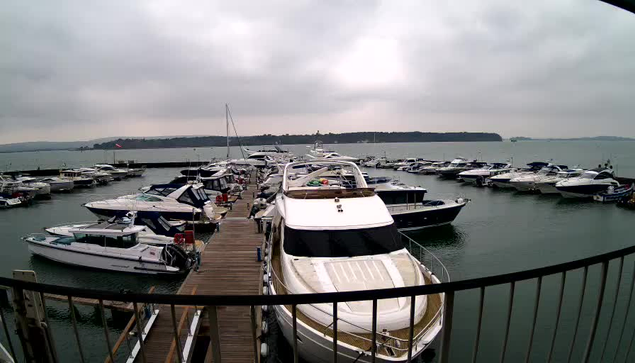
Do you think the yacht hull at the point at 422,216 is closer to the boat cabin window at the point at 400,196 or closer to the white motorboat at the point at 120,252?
the boat cabin window at the point at 400,196

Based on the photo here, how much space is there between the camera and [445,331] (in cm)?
215

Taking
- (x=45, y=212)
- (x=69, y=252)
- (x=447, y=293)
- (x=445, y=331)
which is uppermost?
(x=447, y=293)

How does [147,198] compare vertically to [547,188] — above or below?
above

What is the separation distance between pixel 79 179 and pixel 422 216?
43.6m

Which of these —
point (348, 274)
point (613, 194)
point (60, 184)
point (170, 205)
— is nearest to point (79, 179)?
point (60, 184)

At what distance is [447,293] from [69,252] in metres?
17.1

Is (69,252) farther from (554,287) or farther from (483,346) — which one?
(554,287)

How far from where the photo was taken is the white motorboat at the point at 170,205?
67.3 feet

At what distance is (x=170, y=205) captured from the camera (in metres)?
21.0

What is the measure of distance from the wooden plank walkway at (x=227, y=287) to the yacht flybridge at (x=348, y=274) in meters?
1.11

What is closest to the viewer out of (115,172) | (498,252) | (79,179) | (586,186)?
(498,252)

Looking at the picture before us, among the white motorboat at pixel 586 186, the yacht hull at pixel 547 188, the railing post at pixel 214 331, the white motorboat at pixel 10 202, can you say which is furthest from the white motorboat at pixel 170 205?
the yacht hull at pixel 547 188

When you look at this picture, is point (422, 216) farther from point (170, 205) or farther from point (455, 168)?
point (455, 168)

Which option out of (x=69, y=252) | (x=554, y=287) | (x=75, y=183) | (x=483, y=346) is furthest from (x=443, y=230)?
(x=75, y=183)
